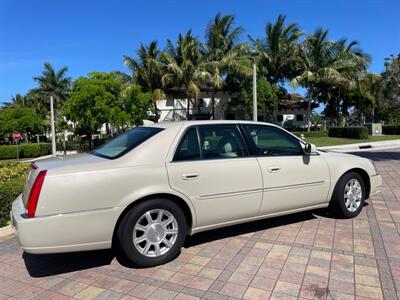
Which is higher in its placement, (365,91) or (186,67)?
(186,67)

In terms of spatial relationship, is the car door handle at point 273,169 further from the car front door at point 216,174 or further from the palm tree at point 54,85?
the palm tree at point 54,85

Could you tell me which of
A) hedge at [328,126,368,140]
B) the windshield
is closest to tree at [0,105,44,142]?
hedge at [328,126,368,140]

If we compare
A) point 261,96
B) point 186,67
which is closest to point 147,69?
point 186,67

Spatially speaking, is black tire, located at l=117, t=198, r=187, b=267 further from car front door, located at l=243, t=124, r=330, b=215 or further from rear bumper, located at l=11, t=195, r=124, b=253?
car front door, located at l=243, t=124, r=330, b=215

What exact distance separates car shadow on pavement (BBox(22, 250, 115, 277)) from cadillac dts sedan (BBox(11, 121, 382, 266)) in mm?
453

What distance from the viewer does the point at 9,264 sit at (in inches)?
169

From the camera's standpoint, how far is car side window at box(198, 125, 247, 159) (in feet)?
14.6

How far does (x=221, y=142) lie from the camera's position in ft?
15.1

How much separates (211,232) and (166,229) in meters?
1.19

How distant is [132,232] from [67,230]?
25.4 inches

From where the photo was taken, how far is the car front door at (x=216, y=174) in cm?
416

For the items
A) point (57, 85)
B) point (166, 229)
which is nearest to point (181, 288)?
point (166, 229)

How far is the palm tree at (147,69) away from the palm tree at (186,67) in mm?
893

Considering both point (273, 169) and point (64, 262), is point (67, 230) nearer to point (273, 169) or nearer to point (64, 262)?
point (64, 262)
